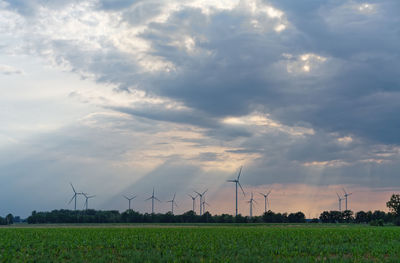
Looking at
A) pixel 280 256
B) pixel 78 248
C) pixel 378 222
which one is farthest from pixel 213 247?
pixel 378 222

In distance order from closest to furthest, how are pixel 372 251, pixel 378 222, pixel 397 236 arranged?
1. pixel 372 251
2. pixel 397 236
3. pixel 378 222

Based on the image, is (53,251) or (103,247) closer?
(53,251)

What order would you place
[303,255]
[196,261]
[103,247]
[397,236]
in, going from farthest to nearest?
[397,236] → [103,247] → [303,255] → [196,261]

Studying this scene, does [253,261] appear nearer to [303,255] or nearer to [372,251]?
[303,255]

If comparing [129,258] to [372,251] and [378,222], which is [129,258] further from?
[378,222]

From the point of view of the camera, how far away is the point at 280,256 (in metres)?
49.2

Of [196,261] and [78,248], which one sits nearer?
[196,261]

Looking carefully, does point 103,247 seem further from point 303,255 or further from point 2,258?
point 303,255

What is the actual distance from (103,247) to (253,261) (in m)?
24.3

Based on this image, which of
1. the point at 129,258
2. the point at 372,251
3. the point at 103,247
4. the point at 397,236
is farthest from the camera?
the point at 397,236

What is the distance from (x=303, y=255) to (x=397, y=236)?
3838 centimetres

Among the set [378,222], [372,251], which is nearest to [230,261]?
[372,251]

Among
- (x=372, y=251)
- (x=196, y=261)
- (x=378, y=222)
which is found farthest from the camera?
(x=378, y=222)

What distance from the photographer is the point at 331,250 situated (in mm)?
54969
